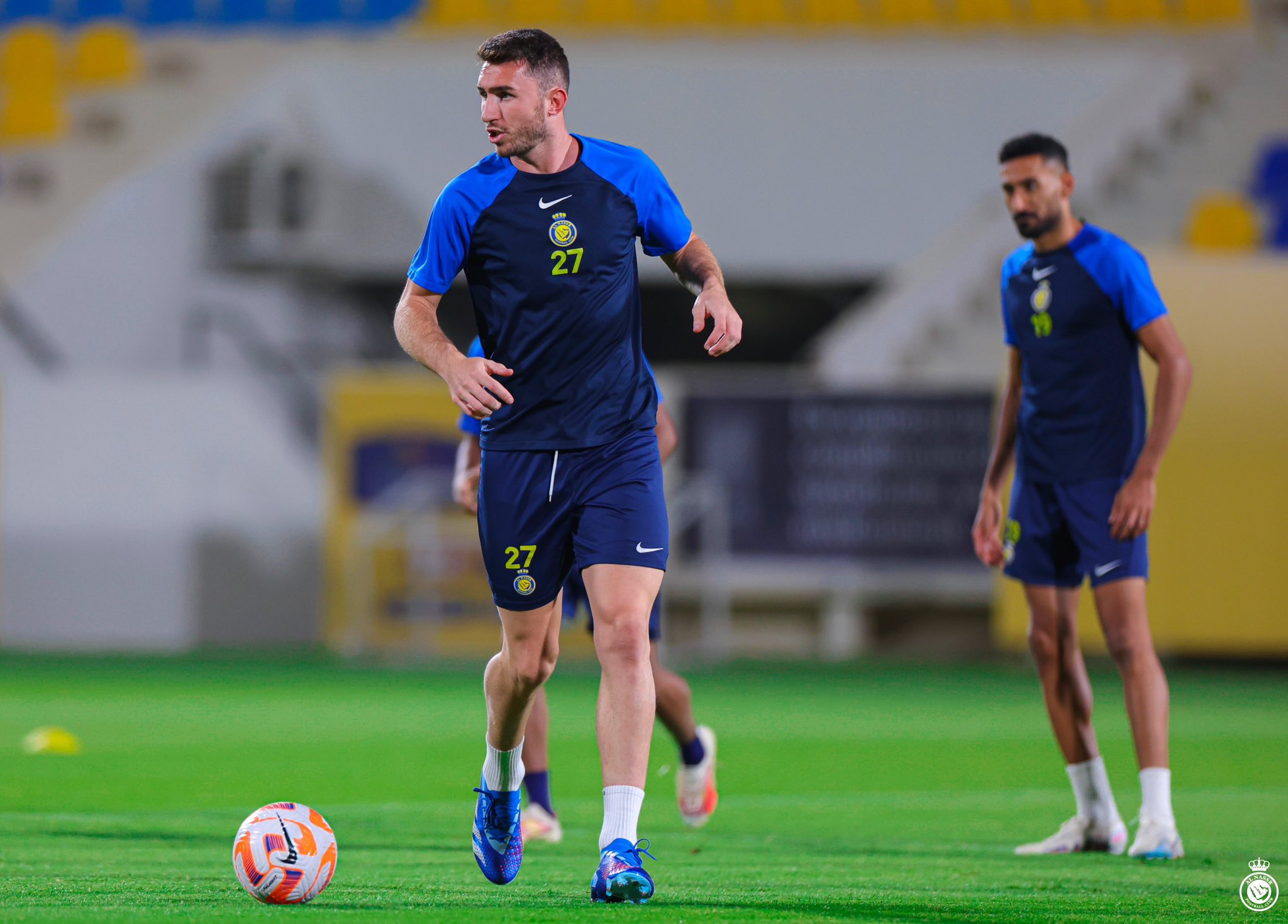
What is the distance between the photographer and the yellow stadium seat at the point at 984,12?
2309cm

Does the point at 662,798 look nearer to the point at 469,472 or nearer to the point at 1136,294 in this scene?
the point at 469,472

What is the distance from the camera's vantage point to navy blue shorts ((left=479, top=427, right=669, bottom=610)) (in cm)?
510

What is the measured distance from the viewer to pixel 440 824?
274 inches

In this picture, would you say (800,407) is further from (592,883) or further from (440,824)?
(592,883)

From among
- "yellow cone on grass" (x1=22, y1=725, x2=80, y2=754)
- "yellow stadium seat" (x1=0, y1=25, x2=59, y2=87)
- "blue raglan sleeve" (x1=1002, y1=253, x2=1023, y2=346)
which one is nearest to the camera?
"blue raglan sleeve" (x1=1002, y1=253, x2=1023, y2=346)

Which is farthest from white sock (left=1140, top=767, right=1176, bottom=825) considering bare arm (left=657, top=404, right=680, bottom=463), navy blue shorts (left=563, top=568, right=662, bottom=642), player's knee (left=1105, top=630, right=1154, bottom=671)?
bare arm (left=657, top=404, right=680, bottom=463)

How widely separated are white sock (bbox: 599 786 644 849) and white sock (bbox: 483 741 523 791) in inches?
17.2

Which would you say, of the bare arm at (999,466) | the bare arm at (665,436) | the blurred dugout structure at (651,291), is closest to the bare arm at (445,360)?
the bare arm at (665,436)

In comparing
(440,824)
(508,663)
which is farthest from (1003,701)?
(508,663)

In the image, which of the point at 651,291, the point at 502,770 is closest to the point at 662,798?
the point at 502,770

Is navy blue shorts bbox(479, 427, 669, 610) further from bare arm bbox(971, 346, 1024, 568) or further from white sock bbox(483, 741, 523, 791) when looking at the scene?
bare arm bbox(971, 346, 1024, 568)

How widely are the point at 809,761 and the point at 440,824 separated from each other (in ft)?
10.6

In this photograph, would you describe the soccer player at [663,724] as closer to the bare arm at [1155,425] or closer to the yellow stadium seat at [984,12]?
the bare arm at [1155,425]

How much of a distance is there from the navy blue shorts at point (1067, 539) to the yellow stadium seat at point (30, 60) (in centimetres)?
1955
